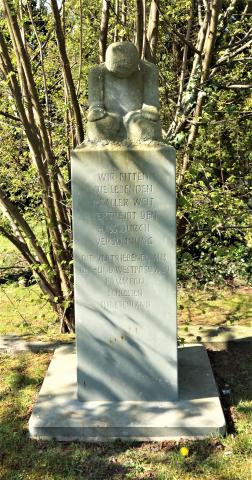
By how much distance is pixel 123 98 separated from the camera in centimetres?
370

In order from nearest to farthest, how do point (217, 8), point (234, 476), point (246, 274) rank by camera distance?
point (234, 476), point (217, 8), point (246, 274)

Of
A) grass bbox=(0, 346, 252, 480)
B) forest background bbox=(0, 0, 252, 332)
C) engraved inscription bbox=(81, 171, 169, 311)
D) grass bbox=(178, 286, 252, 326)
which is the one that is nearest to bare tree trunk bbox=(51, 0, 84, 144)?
forest background bbox=(0, 0, 252, 332)

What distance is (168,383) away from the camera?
12.7 ft

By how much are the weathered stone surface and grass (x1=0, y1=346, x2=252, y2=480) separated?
1.56ft

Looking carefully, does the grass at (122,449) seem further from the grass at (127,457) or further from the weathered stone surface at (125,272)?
the weathered stone surface at (125,272)

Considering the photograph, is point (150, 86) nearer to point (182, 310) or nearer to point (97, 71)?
point (97, 71)

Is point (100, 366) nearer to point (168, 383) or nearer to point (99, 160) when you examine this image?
point (168, 383)

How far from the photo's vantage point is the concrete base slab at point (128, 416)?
11.7ft

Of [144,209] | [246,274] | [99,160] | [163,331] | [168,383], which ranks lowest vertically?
[246,274]

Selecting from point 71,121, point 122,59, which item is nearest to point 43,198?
point 71,121

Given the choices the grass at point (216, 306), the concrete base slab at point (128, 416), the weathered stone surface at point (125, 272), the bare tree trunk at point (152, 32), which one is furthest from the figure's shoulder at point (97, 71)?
the grass at point (216, 306)

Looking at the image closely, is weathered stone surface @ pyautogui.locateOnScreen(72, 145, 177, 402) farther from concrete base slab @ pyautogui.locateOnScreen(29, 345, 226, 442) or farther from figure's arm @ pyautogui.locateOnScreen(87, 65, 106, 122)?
figure's arm @ pyautogui.locateOnScreen(87, 65, 106, 122)

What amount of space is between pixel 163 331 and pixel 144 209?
93 cm

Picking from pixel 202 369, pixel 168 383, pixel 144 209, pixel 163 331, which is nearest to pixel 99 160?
pixel 144 209
